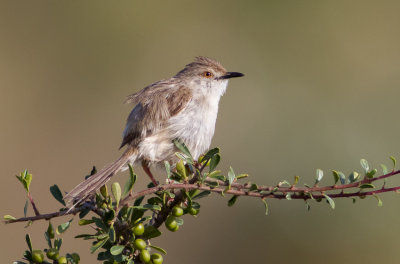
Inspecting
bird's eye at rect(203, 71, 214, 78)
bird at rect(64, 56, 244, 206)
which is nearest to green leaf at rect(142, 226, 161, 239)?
bird at rect(64, 56, 244, 206)

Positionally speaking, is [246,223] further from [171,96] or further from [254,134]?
[171,96]

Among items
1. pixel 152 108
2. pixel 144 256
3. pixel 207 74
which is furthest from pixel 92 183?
pixel 207 74

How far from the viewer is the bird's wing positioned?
4.46 metres

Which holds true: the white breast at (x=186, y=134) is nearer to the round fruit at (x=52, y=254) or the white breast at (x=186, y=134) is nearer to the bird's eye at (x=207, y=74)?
the bird's eye at (x=207, y=74)

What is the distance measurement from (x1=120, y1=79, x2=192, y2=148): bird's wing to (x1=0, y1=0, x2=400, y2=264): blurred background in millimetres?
2982

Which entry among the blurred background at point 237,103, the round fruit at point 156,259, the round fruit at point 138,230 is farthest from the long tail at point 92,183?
the blurred background at point 237,103

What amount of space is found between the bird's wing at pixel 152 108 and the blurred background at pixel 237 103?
298 centimetres

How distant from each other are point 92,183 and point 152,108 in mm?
1488

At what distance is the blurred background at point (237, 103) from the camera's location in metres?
6.93

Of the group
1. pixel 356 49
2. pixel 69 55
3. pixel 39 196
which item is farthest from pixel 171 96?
pixel 356 49

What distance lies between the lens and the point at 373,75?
10609 mm

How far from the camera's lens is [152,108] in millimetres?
4547

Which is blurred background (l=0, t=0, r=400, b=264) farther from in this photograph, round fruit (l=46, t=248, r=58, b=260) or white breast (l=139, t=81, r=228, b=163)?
round fruit (l=46, t=248, r=58, b=260)

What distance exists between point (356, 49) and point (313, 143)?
12.8 ft
